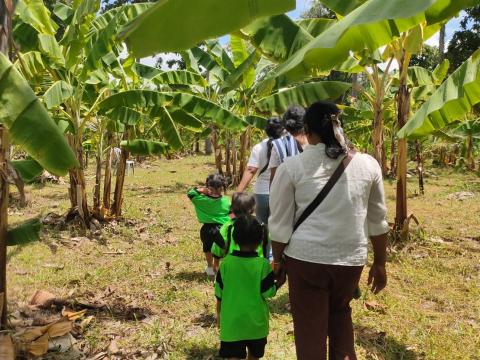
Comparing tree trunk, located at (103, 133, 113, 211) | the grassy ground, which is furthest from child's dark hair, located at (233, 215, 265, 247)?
tree trunk, located at (103, 133, 113, 211)

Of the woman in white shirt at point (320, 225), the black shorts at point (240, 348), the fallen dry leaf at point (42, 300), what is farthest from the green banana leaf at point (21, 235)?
the woman in white shirt at point (320, 225)

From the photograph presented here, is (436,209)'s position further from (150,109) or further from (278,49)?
(278,49)

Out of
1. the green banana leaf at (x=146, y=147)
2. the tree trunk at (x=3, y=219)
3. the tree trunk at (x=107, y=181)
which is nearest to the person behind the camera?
the tree trunk at (x=3, y=219)

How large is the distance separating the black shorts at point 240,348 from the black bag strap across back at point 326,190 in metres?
0.99

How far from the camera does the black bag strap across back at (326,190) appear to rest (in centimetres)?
237

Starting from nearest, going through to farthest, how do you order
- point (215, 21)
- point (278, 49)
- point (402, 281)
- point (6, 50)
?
point (215, 21) → point (6, 50) → point (278, 49) → point (402, 281)

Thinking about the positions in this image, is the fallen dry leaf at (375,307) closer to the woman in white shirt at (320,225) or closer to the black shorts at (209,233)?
the black shorts at (209,233)

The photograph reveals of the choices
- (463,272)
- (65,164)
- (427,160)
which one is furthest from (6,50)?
(427,160)

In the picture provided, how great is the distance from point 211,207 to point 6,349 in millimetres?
2248

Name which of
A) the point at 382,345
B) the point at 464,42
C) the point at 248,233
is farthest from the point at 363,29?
the point at 464,42

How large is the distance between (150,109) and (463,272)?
4.87m

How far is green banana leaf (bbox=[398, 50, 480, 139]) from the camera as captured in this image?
316 cm

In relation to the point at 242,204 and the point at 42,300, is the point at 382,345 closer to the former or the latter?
the point at 242,204

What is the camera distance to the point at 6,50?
312cm
